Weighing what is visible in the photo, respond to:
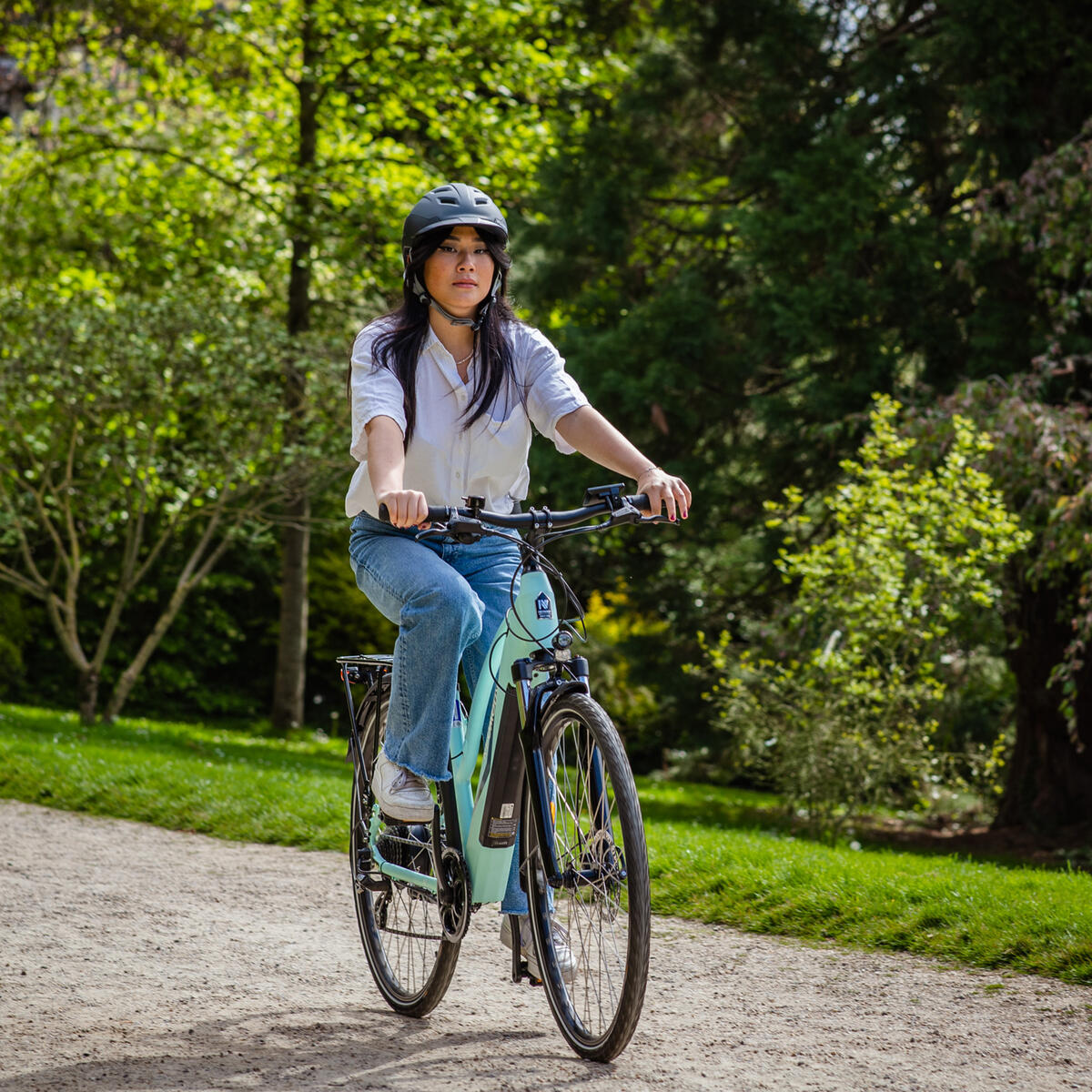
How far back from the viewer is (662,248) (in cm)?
1358

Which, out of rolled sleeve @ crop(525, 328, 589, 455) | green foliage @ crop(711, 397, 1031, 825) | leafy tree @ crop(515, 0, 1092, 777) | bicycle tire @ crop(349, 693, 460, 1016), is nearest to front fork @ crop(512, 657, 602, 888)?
bicycle tire @ crop(349, 693, 460, 1016)

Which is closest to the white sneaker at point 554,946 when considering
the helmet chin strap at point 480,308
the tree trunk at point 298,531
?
the helmet chin strap at point 480,308

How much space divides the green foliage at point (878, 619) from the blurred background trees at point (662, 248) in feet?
1.15

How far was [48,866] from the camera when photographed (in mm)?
5539

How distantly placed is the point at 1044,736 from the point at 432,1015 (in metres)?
8.41

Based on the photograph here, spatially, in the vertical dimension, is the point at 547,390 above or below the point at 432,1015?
above

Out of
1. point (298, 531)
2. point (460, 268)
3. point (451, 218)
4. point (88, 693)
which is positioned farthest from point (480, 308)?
point (298, 531)

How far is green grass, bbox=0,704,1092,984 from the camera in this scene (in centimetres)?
457

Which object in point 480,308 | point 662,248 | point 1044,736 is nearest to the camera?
point 480,308

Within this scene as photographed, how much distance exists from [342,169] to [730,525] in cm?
565

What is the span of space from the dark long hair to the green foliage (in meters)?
5.18

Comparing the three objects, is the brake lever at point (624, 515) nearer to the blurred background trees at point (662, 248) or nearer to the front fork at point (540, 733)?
the front fork at point (540, 733)

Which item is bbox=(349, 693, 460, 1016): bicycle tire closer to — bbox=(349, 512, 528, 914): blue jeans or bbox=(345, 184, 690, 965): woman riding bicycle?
bbox=(345, 184, 690, 965): woman riding bicycle

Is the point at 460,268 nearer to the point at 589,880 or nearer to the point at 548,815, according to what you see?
the point at 548,815
